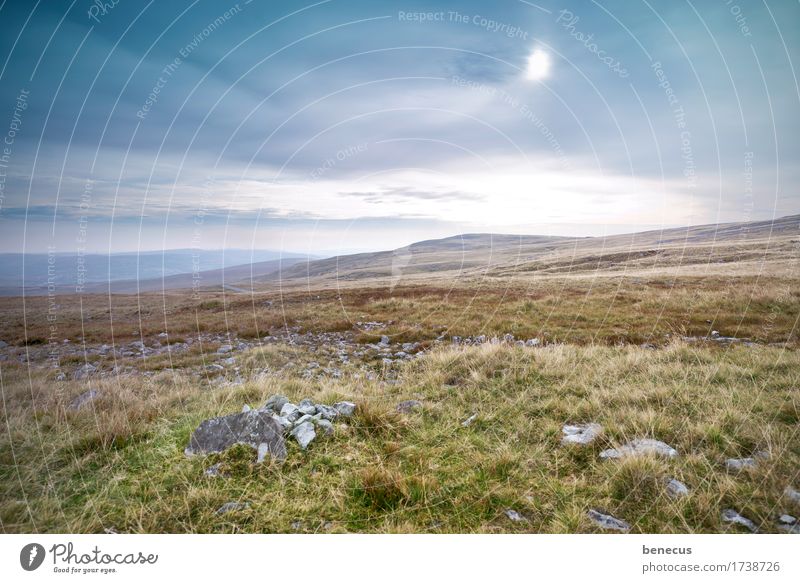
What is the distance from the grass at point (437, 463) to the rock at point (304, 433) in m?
0.11

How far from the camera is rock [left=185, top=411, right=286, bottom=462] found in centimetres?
458

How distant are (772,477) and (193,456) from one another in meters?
6.71

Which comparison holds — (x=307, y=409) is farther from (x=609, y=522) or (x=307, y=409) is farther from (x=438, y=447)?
(x=609, y=522)

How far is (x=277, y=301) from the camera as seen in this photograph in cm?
2822

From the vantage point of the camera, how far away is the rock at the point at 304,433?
470cm

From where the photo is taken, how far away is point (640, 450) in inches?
173

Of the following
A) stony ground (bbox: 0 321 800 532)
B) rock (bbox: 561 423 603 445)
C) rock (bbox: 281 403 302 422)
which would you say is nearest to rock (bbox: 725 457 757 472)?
stony ground (bbox: 0 321 800 532)

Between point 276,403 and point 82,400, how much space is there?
184 inches

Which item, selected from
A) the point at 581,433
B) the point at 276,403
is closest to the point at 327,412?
the point at 276,403

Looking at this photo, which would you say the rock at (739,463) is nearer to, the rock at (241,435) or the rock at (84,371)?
the rock at (241,435)

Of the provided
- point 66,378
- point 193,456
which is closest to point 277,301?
point 66,378

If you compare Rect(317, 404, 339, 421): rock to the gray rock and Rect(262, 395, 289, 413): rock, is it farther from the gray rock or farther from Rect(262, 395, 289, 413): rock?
Rect(262, 395, 289, 413): rock
